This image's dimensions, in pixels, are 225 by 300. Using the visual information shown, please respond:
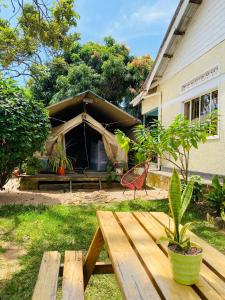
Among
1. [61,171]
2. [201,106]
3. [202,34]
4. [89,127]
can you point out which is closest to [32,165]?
[61,171]

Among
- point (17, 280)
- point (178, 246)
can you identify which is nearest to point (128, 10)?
point (17, 280)

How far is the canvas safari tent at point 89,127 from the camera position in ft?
35.1

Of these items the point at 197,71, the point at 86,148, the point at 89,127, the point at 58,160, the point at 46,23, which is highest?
the point at 46,23

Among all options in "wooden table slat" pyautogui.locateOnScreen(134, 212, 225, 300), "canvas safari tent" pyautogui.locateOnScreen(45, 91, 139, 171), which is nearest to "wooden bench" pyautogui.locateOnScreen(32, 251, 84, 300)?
"wooden table slat" pyautogui.locateOnScreen(134, 212, 225, 300)

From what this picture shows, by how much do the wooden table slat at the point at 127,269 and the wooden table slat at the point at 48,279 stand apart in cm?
52

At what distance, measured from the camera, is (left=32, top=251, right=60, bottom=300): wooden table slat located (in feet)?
6.68

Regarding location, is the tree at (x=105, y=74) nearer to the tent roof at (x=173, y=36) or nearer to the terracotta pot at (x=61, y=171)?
the tent roof at (x=173, y=36)

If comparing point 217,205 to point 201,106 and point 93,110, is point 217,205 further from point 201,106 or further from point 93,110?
point 93,110

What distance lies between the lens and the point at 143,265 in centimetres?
173

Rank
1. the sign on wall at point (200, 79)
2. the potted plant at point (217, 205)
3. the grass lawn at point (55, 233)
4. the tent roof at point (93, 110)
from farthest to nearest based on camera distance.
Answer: the tent roof at point (93, 110) < the sign on wall at point (200, 79) < the potted plant at point (217, 205) < the grass lawn at point (55, 233)

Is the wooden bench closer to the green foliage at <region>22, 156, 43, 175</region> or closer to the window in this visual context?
the window

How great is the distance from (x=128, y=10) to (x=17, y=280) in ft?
39.5

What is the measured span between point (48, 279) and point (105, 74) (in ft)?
58.3

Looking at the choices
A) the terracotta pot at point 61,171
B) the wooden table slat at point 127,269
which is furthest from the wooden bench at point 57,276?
the terracotta pot at point 61,171
